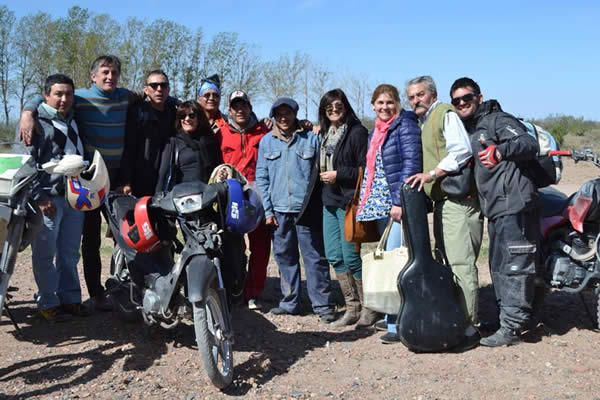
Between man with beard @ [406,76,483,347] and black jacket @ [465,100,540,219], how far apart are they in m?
0.14

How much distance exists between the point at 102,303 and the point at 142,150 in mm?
1357

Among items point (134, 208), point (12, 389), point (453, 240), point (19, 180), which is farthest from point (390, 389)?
point (19, 180)

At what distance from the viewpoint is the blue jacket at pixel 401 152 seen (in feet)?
15.1

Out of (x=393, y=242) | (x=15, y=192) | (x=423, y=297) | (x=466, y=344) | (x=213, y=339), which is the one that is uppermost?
(x=15, y=192)

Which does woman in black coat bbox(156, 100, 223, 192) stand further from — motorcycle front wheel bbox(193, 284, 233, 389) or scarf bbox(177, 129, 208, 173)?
motorcycle front wheel bbox(193, 284, 233, 389)

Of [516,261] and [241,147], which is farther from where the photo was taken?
[241,147]

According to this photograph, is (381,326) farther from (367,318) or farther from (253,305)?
(253,305)

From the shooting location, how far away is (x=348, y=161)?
5078 mm

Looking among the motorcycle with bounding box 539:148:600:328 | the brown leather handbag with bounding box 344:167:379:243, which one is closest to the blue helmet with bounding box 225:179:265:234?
the brown leather handbag with bounding box 344:167:379:243

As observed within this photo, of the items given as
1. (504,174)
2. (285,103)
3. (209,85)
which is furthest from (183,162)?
(504,174)

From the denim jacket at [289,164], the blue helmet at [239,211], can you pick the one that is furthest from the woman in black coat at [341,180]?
the blue helmet at [239,211]

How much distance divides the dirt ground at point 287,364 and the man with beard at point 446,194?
1.65 feet

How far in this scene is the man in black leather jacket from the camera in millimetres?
4254

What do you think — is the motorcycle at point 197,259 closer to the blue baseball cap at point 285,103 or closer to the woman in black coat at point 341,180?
the woman in black coat at point 341,180
